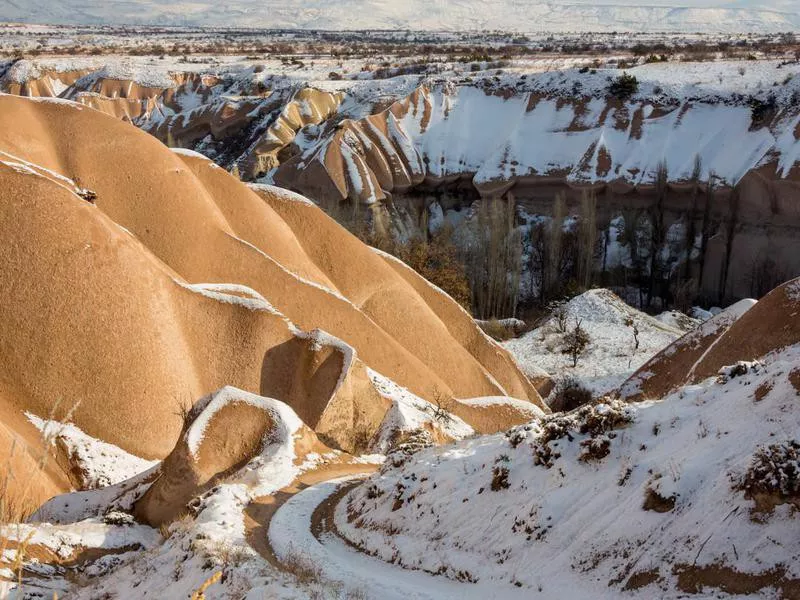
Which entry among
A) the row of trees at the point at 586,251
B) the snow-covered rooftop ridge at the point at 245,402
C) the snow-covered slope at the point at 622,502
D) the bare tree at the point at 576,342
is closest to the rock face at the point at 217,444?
the snow-covered rooftop ridge at the point at 245,402

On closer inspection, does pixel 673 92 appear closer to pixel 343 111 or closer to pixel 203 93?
pixel 343 111

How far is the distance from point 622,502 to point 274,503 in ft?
19.1

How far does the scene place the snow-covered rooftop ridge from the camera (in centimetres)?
1345

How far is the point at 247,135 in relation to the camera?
65.4 m

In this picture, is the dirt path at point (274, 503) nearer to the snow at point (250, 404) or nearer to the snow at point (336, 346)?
the snow at point (250, 404)

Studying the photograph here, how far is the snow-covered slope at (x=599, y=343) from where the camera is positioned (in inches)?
1213

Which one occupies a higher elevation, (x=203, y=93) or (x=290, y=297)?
(x=203, y=93)

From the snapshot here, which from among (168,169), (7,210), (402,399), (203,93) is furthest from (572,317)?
(203,93)

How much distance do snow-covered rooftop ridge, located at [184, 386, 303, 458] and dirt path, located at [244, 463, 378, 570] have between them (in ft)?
2.95

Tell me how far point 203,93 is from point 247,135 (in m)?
16.1

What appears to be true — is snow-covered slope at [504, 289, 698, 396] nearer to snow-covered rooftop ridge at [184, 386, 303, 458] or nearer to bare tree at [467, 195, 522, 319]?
bare tree at [467, 195, 522, 319]

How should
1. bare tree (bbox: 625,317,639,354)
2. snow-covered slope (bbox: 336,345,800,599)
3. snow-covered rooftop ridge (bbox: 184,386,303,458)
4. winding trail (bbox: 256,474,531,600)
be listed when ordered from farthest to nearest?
bare tree (bbox: 625,317,639,354), snow-covered rooftop ridge (bbox: 184,386,303,458), winding trail (bbox: 256,474,531,600), snow-covered slope (bbox: 336,345,800,599)

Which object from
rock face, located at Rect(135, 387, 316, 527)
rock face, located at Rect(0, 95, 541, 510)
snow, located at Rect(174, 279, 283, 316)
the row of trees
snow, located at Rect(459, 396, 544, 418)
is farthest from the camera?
the row of trees

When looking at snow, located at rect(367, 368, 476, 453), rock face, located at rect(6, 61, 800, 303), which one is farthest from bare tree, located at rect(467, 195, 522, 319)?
snow, located at rect(367, 368, 476, 453)
